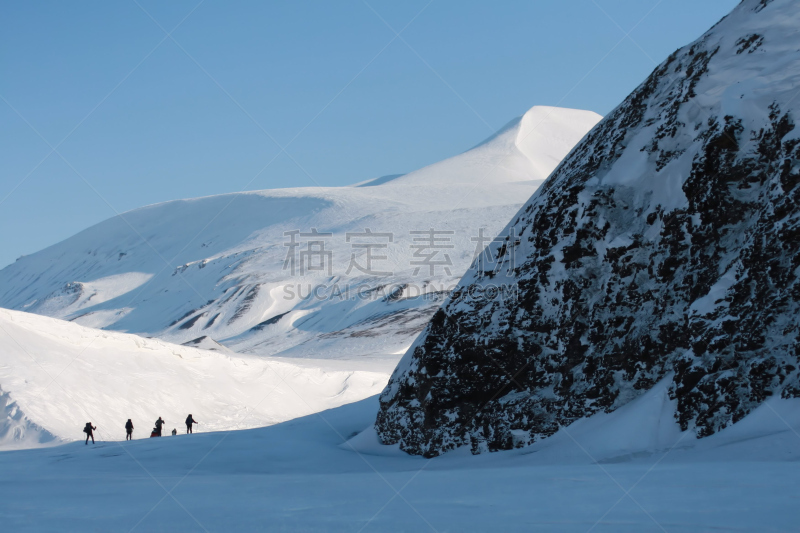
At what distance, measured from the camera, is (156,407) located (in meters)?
26.4

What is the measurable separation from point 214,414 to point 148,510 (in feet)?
73.9

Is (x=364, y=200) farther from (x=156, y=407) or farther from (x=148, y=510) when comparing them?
(x=148, y=510)

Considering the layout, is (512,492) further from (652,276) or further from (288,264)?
(288,264)

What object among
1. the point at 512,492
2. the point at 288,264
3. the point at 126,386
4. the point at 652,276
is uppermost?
the point at 652,276

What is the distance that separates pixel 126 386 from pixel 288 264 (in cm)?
6825

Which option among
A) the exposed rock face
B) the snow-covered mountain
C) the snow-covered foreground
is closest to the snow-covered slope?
the snow-covered foreground

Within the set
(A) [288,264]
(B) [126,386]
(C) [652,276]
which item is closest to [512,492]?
(C) [652,276]

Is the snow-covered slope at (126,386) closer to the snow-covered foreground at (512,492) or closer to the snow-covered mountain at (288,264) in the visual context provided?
the snow-covered foreground at (512,492)

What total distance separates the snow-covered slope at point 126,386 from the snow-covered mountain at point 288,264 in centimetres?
1079

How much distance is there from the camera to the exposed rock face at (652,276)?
9.60 meters

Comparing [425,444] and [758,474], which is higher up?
[758,474]

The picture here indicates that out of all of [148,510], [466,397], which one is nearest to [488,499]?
[148,510]

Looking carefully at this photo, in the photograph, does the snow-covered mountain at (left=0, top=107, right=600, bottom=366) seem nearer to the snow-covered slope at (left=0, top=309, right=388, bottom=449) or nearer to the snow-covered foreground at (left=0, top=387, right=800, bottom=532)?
the snow-covered slope at (left=0, top=309, right=388, bottom=449)

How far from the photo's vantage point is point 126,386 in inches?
1041
